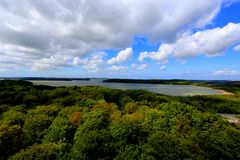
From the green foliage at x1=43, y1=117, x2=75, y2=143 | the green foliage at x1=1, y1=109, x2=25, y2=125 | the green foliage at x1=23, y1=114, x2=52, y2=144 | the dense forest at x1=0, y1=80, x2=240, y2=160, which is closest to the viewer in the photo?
the dense forest at x1=0, y1=80, x2=240, y2=160

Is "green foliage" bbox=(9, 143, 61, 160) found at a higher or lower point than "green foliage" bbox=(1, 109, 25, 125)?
lower

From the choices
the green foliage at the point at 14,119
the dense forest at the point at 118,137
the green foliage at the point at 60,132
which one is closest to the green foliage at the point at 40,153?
the dense forest at the point at 118,137

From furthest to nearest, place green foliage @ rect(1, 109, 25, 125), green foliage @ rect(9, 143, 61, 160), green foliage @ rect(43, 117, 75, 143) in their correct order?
green foliage @ rect(1, 109, 25, 125), green foliage @ rect(43, 117, 75, 143), green foliage @ rect(9, 143, 61, 160)

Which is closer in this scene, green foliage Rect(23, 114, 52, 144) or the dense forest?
the dense forest

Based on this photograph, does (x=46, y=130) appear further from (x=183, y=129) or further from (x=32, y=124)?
(x=183, y=129)

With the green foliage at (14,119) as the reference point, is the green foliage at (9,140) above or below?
below

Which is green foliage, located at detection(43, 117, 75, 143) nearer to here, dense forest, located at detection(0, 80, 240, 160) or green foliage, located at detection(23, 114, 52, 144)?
dense forest, located at detection(0, 80, 240, 160)

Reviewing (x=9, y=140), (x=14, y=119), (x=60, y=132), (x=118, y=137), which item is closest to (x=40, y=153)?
(x=60, y=132)

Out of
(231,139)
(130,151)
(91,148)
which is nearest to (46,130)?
(91,148)

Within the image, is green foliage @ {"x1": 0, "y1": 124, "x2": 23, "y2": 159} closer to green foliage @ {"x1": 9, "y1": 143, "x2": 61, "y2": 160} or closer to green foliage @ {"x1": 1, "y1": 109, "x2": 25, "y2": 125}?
green foliage @ {"x1": 9, "y1": 143, "x2": 61, "y2": 160}

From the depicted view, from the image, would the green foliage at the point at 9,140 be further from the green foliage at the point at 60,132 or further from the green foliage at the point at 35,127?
the green foliage at the point at 60,132

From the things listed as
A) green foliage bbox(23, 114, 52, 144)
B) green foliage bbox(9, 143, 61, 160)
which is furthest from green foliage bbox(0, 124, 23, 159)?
green foliage bbox(9, 143, 61, 160)
